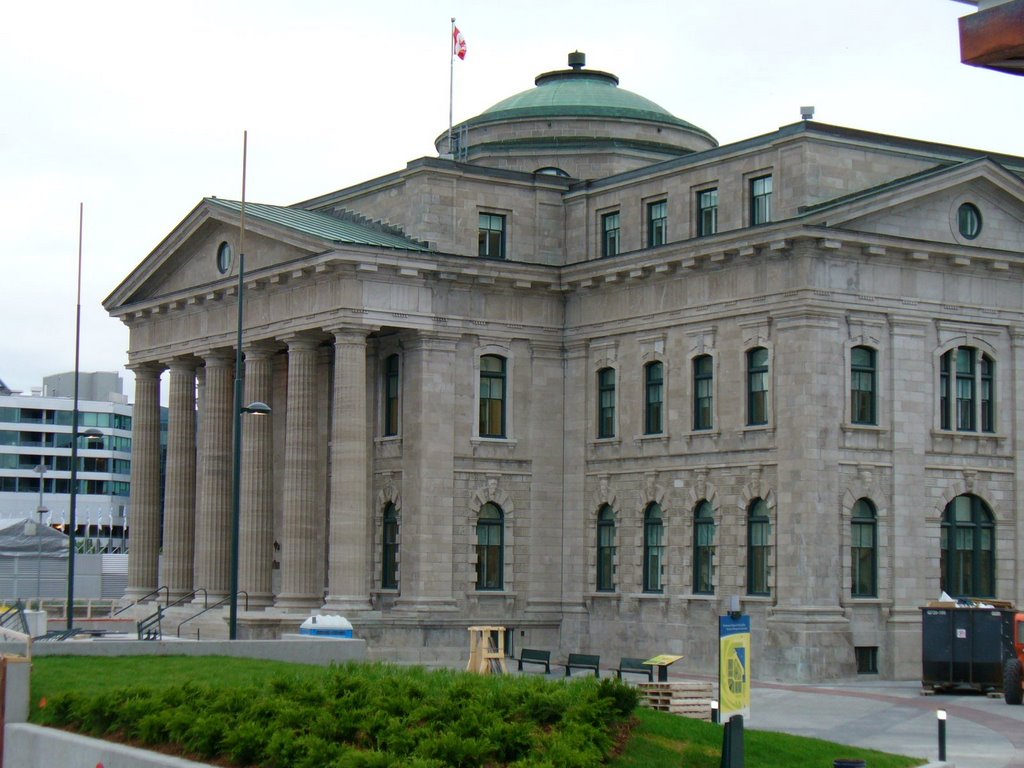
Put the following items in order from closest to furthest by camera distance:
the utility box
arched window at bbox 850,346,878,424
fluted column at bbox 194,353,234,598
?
the utility box
arched window at bbox 850,346,878,424
fluted column at bbox 194,353,234,598

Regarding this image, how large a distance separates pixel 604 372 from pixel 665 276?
14.6 feet

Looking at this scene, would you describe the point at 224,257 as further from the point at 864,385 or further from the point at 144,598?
the point at 864,385

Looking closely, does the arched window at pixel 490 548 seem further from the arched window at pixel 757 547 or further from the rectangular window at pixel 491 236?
the arched window at pixel 757 547

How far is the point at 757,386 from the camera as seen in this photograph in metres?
48.0

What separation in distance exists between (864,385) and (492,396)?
486 inches

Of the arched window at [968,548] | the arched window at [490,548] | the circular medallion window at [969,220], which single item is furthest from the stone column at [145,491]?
the circular medallion window at [969,220]

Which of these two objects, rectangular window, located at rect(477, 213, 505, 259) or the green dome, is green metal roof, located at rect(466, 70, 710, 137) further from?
rectangular window, located at rect(477, 213, 505, 259)

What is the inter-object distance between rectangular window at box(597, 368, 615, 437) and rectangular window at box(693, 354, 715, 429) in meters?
3.79

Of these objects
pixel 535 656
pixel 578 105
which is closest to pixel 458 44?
pixel 578 105

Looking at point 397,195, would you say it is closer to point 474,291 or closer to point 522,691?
point 474,291

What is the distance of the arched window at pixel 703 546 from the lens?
48812 mm

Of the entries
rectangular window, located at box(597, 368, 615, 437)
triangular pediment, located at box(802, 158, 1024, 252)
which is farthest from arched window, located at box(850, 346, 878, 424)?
rectangular window, located at box(597, 368, 615, 437)

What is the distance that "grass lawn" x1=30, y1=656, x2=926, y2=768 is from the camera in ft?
65.4

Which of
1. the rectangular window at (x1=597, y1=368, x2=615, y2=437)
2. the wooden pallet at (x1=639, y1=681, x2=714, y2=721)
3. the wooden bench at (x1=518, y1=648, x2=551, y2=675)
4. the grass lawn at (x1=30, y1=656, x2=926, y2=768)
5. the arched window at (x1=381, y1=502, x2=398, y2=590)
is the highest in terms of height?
the rectangular window at (x1=597, y1=368, x2=615, y2=437)
